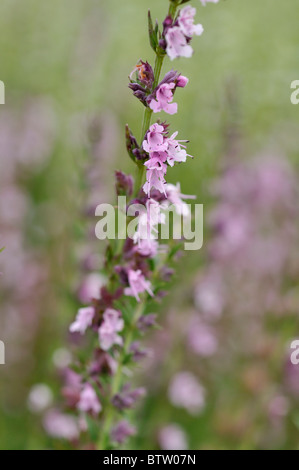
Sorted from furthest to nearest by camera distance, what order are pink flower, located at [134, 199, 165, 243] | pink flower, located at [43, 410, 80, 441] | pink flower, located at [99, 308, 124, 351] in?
pink flower, located at [43, 410, 80, 441]
pink flower, located at [99, 308, 124, 351]
pink flower, located at [134, 199, 165, 243]

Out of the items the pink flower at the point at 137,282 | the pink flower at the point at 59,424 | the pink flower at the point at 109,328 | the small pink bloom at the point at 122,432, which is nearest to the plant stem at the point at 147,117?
the pink flower at the point at 137,282

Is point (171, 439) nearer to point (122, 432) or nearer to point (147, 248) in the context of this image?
point (122, 432)

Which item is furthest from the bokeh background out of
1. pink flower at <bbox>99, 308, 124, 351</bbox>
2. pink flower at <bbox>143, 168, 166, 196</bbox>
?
pink flower at <bbox>143, 168, 166, 196</bbox>

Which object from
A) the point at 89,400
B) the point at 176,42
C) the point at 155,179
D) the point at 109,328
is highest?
the point at 176,42

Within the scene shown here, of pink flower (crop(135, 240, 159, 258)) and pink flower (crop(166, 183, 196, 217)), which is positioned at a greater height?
pink flower (crop(166, 183, 196, 217))

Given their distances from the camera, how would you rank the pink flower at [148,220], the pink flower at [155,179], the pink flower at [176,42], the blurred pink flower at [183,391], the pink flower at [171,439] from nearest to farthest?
the pink flower at [176,42] → the pink flower at [155,179] → the pink flower at [148,220] → the pink flower at [171,439] → the blurred pink flower at [183,391]

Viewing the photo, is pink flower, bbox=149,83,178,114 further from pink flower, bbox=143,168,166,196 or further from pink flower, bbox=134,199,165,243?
pink flower, bbox=134,199,165,243

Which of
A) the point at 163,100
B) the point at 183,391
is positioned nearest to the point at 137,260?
the point at 163,100

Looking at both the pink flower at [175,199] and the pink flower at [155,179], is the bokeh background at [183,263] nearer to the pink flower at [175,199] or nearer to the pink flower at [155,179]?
the pink flower at [175,199]
